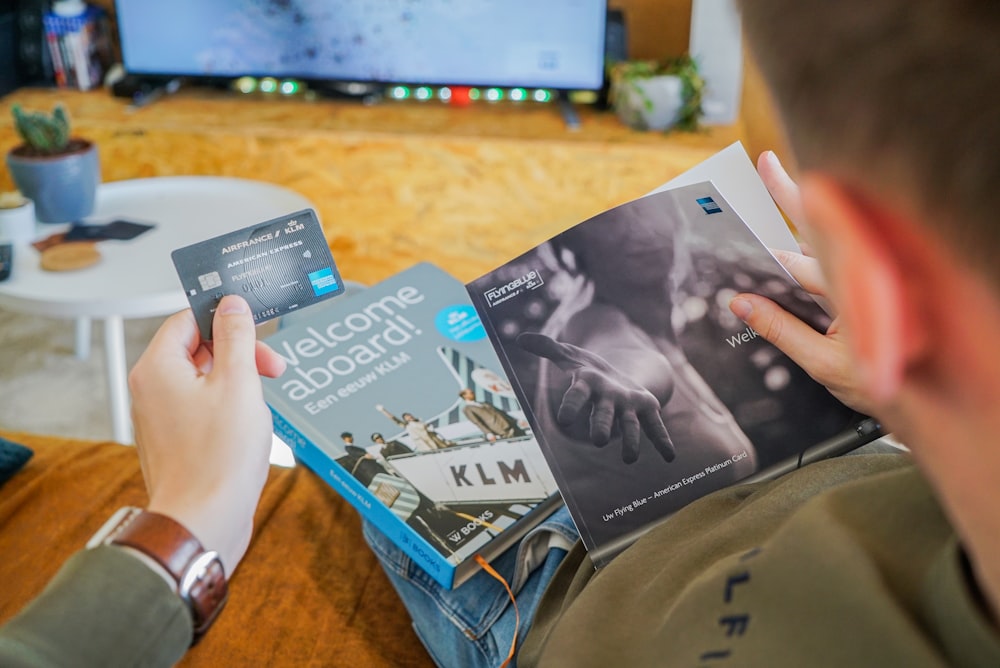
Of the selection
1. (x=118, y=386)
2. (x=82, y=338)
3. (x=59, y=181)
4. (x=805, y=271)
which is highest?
(x=805, y=271)

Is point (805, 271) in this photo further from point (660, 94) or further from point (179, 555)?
point (660, 94)

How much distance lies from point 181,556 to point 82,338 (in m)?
1.74

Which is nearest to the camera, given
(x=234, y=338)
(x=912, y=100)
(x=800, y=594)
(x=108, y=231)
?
(x=912, y=100)

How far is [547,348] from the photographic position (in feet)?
2.40

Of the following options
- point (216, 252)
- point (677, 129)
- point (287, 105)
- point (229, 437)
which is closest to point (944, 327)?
point (229, 437)

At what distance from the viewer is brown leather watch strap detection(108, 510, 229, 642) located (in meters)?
0.55

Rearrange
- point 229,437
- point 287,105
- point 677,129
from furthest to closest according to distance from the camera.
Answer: point 287,105
point 677,129
point 229,437

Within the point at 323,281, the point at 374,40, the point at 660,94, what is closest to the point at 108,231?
the point at 374,40

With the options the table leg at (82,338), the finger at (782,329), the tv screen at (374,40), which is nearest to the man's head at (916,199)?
the finger at (782,329)

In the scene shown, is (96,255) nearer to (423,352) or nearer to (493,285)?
(423,352)

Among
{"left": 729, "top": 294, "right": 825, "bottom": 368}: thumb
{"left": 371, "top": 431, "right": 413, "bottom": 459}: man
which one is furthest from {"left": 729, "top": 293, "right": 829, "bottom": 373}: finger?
{"left": 371, "top": 431, "right": 413, "bottom": 459}: man

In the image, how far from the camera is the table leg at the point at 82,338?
2.08 m

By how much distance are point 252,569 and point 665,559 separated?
423mm

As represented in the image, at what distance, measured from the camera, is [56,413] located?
1886 millimetres
